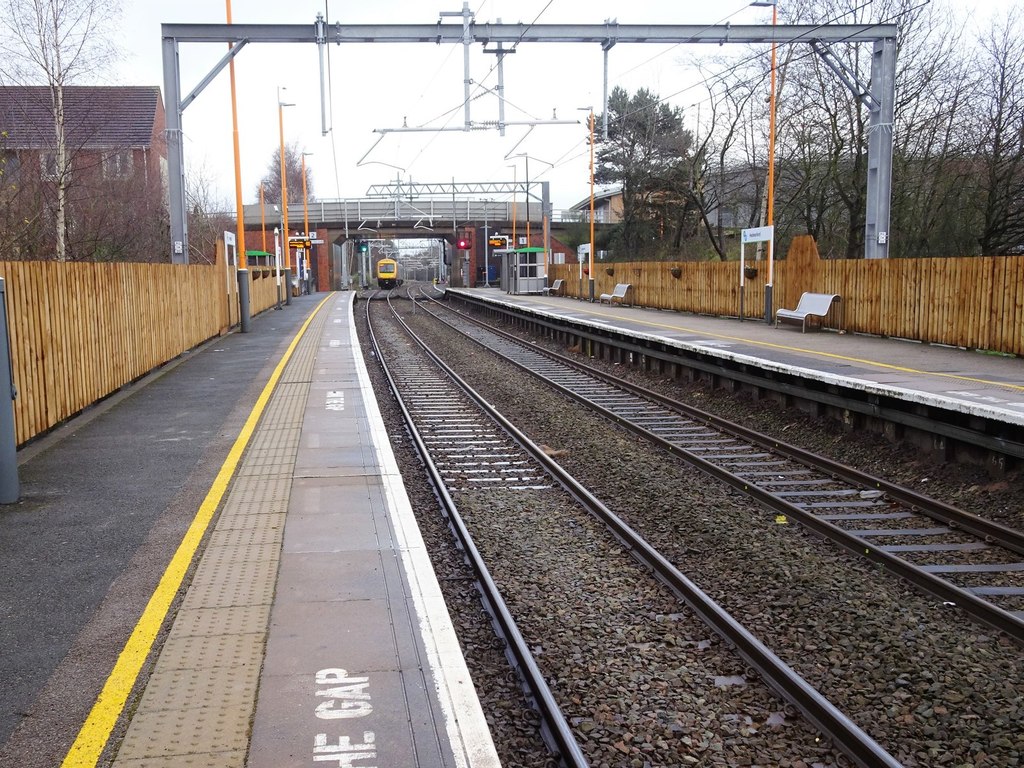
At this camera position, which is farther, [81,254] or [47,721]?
[81,254]

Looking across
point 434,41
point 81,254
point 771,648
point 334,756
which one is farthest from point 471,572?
point 81,254

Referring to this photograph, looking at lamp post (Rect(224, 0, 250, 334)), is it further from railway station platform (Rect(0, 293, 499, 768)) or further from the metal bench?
the metal bench

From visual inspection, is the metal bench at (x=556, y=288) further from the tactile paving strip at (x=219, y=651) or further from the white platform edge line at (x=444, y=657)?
the white platform edge line at (x=444, y=657)

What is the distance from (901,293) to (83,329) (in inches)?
577

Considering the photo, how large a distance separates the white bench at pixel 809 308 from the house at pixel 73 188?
15.9 metres

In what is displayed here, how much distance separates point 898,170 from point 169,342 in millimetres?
23204

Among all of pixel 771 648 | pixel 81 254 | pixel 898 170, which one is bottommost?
pixel 771 648

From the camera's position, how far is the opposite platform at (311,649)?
3753mm

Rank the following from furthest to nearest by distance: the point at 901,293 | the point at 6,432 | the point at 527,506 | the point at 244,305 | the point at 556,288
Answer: the point at 556,288 → the point at 244,305 → the point at 901,293 → the point at 527,506 → the point at 6,432

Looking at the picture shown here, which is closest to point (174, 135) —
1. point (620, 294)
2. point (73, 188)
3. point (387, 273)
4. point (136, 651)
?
point (73, 188)

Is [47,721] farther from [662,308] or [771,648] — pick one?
[662,308]

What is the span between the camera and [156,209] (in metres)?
35.2

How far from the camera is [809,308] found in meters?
21.1

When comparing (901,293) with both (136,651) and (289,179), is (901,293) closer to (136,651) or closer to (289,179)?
(136,651)
